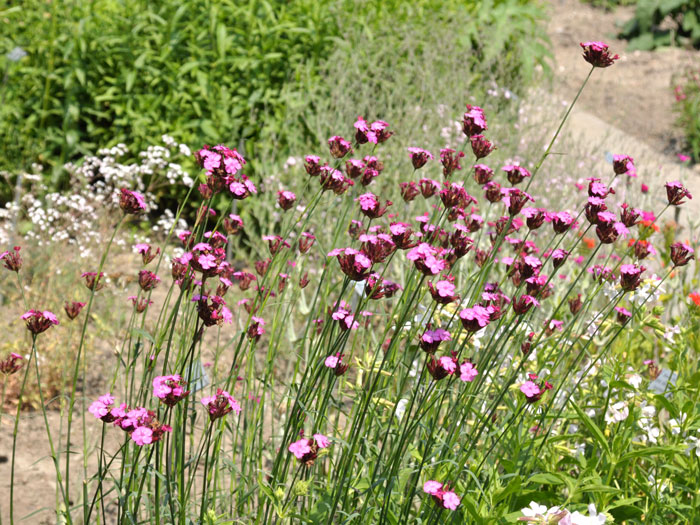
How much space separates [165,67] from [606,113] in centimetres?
602

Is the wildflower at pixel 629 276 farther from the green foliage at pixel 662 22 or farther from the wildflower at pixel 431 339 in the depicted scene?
the green foliage at pixel 662 22

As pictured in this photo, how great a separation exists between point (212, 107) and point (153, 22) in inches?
30.0

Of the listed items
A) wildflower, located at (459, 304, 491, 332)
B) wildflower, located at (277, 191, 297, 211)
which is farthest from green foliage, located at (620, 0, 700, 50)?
wildflower, located at (459, 304, 491, 332)

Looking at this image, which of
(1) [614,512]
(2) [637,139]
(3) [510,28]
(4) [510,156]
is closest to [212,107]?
(4) [510,156]

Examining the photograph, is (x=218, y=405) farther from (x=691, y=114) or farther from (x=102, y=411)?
(x=691, y=114)

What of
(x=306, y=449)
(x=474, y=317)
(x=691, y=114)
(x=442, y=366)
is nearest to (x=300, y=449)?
(x=306, y=449)

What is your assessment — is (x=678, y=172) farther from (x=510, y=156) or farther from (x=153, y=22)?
(x=153, y=22)

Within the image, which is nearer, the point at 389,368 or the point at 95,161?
the point at 389,368

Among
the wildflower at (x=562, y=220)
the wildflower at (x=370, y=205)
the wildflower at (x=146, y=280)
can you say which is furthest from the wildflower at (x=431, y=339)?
the wildflower at (x=146, y=280)

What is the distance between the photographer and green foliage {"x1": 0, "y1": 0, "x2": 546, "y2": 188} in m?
4.84

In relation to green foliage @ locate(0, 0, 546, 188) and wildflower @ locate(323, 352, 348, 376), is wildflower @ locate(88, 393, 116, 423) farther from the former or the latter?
green foliage @ locate(0, 0, 546, 188)

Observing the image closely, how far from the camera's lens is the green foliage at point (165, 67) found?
15.9ft

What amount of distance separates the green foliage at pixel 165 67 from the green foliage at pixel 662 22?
722cm

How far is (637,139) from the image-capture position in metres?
8.41
